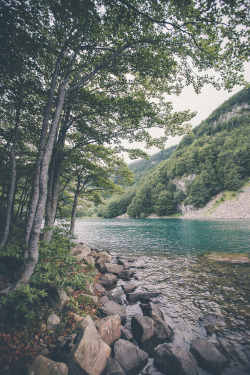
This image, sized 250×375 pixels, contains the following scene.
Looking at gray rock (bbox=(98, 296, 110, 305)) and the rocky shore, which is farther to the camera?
gray rock (bbox=(98, 296, 110, 305))

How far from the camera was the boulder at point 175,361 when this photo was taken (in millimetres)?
3807

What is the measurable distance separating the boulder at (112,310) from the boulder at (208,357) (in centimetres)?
255

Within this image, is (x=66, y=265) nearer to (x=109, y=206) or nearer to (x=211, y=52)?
(x=211, y=52)

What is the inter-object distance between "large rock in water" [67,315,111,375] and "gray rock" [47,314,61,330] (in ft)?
4.11

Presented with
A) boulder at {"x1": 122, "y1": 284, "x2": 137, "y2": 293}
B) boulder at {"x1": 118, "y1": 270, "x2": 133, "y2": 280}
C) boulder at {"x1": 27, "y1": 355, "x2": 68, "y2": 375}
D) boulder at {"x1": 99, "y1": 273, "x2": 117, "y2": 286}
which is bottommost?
boulder at {"x1": 118, "y1": 270, "x2": 133, "y2": 280}

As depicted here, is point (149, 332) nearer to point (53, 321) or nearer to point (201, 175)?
point (53, 321)

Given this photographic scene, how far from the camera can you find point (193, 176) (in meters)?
115

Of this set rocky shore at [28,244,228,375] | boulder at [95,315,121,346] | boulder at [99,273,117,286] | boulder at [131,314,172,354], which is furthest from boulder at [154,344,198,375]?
boulder at [99,273,117,286]

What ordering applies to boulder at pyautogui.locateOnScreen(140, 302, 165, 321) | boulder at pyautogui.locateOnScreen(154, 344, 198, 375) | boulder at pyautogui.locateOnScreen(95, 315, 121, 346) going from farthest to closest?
1. boulder at pyautogui.locateOnScreen(140, 302, 165, 321)
2. boulder at pyautogui.locateOnScreen(95, 315, 121, 346)
3. boulder at pyautogui.locateOnScreen(154, 344, 198, 375)

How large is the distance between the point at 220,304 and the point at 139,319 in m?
4.15

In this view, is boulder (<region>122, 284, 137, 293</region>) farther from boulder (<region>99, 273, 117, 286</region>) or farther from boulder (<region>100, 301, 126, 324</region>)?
boulder (<region>100, 301, 126, 324</region>)

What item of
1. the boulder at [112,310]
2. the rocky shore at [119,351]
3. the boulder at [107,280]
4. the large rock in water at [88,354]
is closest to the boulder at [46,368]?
the rocky shore at [119,351]

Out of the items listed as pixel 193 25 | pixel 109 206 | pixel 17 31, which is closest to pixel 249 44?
pixel 193 25

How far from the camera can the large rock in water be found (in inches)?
130
